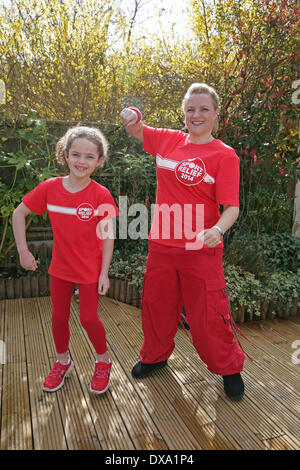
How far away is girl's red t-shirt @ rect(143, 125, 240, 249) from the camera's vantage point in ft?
5.69

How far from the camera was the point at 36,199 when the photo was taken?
1828 mm

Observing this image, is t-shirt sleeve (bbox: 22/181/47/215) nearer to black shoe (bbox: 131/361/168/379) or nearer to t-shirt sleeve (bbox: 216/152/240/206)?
t-shirt sleeve (bbox: 216/152/240/206)

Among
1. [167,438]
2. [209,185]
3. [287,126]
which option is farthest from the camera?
[287,126]

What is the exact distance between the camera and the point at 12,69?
15.7ft

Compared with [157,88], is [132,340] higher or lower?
lower

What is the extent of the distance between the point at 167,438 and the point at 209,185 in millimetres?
1258

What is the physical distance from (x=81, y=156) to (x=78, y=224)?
13.8 inches

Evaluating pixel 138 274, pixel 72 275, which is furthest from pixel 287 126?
pixel 72 275

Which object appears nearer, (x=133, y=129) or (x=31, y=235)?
(x=133, y=129)

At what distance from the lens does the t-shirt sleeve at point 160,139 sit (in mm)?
1927

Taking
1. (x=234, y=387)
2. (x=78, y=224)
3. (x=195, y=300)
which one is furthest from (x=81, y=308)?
(x=234, y=387)

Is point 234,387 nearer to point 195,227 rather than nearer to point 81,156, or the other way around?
point 195,227

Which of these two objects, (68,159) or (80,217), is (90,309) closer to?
(80,217)

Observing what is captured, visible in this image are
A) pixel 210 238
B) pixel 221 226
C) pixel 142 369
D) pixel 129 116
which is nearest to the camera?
pixel 210 238
